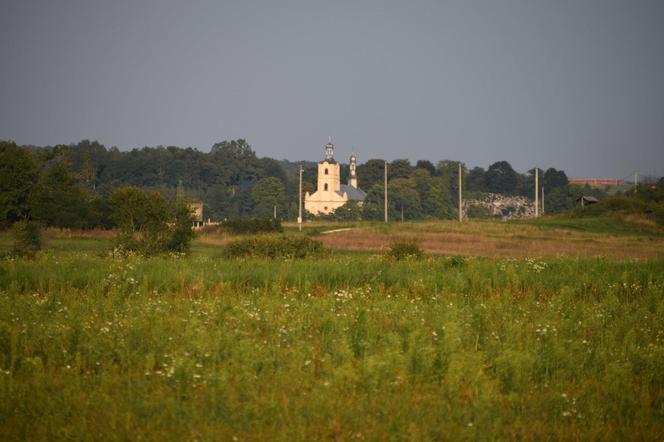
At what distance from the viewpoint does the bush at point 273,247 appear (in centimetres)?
3484

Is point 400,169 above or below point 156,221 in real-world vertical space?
above

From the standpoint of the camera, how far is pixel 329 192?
6412 inches

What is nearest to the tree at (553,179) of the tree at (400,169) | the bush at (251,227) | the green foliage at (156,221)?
the tree at (400,169)

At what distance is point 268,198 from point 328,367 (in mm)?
142488

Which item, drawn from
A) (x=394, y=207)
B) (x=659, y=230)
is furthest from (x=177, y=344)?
(x=394, y=207)

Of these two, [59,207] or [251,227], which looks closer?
[59,207]

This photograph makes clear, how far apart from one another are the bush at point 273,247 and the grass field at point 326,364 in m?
15.4

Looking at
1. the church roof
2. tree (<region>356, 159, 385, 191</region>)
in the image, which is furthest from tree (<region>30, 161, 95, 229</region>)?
tree (<region>356, 159, 385, 191</region>)

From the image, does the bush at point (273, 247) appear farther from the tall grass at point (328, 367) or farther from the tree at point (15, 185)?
the tree at point (15, 185)

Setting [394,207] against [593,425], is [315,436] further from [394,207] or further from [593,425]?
[394,207]

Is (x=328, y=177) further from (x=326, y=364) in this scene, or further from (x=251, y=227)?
(x=326, y=364)

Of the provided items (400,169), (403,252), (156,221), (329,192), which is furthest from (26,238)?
(400,169)

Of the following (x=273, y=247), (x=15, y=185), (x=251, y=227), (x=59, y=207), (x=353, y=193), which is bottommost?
(x=251, y=227)

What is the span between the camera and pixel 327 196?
532 ft
